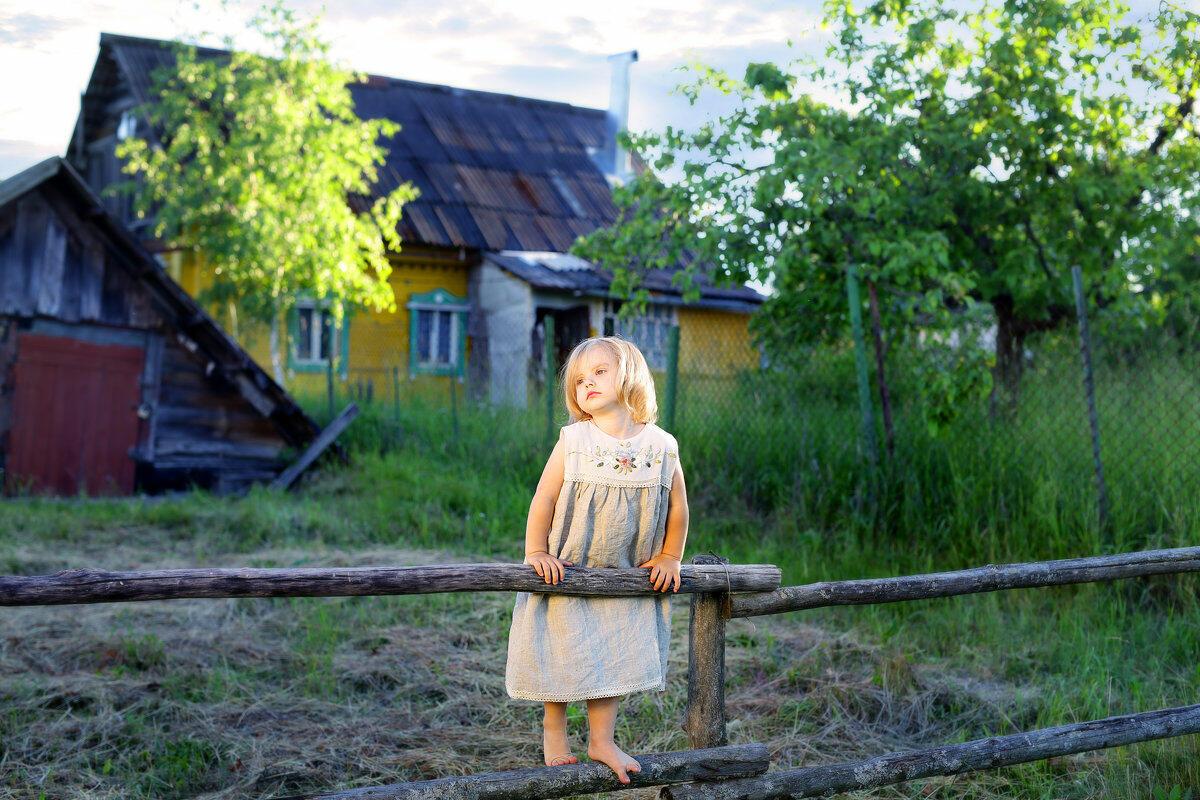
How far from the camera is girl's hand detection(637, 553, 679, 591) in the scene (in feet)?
10.2

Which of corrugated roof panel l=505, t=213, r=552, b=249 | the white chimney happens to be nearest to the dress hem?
corrugated roof panel l=505, t=213, r=552, b=249

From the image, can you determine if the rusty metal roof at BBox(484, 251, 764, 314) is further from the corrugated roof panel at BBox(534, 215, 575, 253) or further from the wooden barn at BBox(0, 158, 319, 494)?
the wooden barn at BBox(0, 158, 319, 494)

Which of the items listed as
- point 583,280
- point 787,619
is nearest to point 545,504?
point 787,619

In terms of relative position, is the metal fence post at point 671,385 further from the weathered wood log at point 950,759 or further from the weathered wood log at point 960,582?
the weathered wood log at point 950,759

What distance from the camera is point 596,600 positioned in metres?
3.12

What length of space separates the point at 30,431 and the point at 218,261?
520 cm

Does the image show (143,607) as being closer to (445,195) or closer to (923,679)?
(923,679)

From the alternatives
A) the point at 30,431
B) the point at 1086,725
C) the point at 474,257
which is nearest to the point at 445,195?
the point at 474,257

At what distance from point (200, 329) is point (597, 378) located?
10.1 metres

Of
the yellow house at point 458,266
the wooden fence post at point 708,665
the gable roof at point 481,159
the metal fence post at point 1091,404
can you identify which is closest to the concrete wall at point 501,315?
the yellow house at point 458,266

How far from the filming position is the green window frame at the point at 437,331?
19.8m

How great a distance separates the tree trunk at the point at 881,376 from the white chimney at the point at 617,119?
15146 mm

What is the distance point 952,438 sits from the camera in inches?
295

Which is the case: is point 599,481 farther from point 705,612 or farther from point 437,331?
point 437,331
